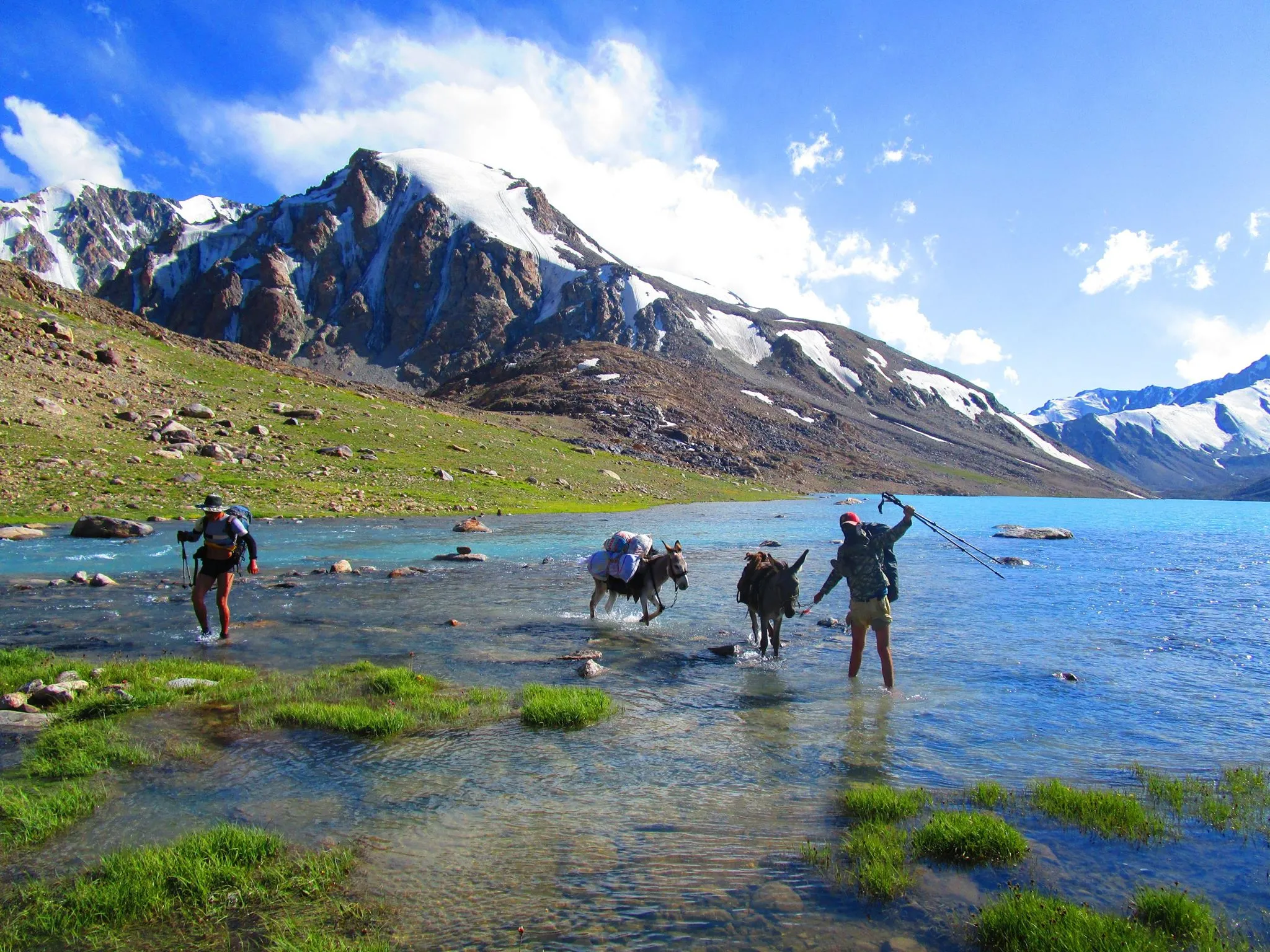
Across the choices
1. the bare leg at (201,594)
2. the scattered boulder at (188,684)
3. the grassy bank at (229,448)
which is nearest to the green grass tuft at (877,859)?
the scattered boulder at (188,684)

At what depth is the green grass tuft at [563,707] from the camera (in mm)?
9938

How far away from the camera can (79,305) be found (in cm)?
7319

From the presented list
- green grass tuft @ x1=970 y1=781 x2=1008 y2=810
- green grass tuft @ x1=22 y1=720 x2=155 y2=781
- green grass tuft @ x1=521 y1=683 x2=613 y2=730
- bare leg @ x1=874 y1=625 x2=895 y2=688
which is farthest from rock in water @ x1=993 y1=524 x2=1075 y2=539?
green grass tuft @ x1=22 y1=720 x2=155 y2=781

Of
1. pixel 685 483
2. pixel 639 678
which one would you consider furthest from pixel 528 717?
pixel 685 483

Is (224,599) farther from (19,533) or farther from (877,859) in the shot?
(19,533)

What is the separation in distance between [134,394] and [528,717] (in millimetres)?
→ 57358

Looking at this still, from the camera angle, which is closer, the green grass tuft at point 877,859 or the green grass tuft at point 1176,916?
the green grass tuft at point 1176,916

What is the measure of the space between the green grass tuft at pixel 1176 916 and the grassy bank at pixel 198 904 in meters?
5.90

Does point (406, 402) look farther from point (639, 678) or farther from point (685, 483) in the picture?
point (639, 678)

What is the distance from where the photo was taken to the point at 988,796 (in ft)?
25.3

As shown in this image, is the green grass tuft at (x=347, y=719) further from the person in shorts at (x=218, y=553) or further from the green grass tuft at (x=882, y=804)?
the person in shorts at (x=218, y=553)

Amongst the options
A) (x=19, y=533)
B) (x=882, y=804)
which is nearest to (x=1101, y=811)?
(x=882, y=804)

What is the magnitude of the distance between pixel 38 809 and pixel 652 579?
504 inches

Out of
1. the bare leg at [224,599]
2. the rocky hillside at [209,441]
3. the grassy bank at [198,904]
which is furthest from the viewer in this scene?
the rocky hillside at [209,441]
